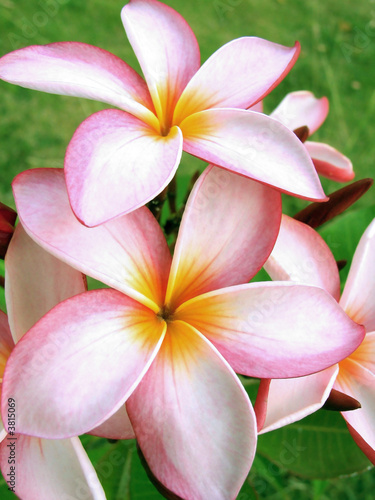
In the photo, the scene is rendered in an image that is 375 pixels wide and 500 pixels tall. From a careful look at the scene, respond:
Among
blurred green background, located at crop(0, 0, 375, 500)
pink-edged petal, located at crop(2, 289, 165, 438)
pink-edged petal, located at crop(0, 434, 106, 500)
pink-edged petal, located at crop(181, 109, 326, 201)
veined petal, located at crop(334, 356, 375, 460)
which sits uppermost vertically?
pink-edged petal, located at crop(181, 109, 326, 201)

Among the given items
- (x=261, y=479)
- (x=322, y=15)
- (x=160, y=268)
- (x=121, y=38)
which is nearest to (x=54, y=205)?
(x=160, y=268)

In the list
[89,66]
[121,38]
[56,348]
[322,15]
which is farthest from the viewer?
[322,15]

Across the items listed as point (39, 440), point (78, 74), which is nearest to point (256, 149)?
point (78, 74)

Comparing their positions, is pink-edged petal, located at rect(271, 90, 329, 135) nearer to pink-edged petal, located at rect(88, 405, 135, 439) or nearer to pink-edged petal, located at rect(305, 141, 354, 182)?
pink-edged petal, located at rect(305, 141, 354, 182)

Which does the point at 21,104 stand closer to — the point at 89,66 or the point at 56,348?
the point at 89,66

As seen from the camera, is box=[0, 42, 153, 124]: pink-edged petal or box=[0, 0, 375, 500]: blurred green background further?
box=[0, 0, 375, 500]: blurred green background

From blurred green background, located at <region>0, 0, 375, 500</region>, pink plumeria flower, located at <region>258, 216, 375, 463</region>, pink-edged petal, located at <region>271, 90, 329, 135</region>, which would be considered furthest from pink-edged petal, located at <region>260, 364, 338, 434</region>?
blurred green background, located at <region>0, 0, 375, 500</region>

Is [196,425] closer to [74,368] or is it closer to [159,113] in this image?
[74,368]
